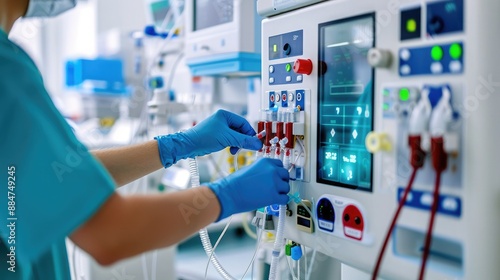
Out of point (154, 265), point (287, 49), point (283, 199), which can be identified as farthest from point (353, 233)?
point (154, 265)

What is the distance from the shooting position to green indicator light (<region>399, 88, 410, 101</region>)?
92 centimetres

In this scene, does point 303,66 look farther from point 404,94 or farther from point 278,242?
point 278,242

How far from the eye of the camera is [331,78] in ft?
3.74

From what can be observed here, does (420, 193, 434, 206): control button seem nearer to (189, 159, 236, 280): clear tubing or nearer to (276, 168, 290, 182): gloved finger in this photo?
(276, 168, 290, 182): gloved finger

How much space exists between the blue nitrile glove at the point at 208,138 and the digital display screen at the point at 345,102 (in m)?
0.26

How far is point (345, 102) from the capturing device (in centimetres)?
110

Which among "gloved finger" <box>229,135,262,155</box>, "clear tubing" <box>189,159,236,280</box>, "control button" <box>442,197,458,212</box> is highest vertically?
"gloved finger" <box>229,135,262,155</box>

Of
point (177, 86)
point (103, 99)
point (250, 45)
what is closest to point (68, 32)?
point (103, 99)

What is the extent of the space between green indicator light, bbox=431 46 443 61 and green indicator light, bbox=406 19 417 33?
6cm

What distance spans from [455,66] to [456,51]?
28 mm

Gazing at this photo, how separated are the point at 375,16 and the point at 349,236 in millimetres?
500

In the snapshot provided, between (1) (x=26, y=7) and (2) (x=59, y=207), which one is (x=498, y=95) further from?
(1) (x=26, y=7)

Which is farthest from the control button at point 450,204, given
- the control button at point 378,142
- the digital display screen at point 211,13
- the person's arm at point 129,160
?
the digital display screen at point 211,13

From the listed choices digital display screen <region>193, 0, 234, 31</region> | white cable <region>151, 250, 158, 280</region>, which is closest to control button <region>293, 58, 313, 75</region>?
digital display screen <region>193, 0, 234, 31</region>
